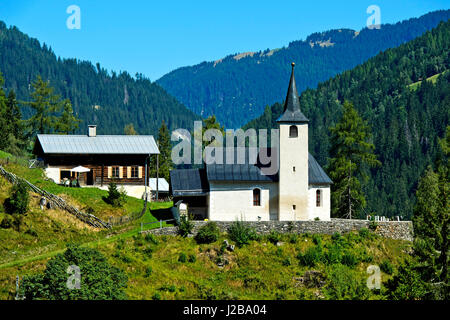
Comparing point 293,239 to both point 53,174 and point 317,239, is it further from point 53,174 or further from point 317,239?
point 53,174

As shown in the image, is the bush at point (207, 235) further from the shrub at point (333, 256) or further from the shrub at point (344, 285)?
the shrub at point (344, 285)

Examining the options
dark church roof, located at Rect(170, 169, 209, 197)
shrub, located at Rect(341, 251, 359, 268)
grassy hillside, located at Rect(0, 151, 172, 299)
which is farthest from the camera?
dark church roof, located at Rect(170, 169, 209, 197)

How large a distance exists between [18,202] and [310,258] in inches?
757

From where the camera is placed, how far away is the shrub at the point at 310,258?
4719 cm

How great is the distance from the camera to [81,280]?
3684cm

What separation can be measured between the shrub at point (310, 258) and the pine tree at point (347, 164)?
13923 millimetres

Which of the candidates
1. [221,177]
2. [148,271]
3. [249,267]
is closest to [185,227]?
[249,267]

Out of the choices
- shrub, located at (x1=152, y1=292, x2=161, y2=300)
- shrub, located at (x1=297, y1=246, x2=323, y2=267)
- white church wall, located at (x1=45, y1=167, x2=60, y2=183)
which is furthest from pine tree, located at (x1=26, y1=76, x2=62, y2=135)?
shrub, located at (x1=152, y1=292, x2=161, y2=300)

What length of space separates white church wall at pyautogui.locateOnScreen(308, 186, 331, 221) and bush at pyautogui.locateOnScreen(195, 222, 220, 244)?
8.08 metres

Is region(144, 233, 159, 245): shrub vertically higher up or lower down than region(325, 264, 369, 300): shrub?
higher up

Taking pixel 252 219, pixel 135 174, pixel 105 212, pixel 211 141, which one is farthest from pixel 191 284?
pixel 211 141

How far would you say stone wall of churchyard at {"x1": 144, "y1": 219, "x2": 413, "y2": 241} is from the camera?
49.8m

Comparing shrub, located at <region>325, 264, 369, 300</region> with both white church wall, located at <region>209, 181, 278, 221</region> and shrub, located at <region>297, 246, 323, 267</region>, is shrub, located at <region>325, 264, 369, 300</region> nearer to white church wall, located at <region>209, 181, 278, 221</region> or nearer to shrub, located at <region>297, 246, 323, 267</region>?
shrub, located at <region>297, 246, 323, 267</region>
